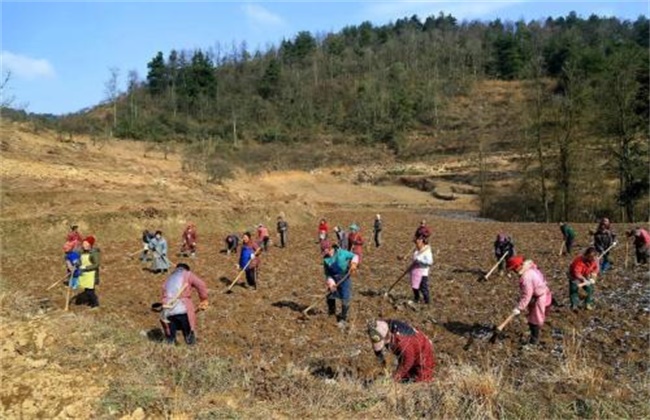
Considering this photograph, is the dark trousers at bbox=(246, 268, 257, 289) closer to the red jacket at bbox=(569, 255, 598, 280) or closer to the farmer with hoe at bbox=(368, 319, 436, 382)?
the red jacket at bbox=(569, 255, 598, 280)

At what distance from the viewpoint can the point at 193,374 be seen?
26.4 feet

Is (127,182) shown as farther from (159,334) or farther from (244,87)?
(244,87)

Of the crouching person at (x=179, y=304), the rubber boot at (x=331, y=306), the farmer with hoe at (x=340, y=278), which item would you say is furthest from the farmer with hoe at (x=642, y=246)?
the crouching person at (x=179, y=304)

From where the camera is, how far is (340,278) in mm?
13984

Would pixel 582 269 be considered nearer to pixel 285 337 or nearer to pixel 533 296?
pixel 533 296

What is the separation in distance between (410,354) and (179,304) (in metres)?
4.26

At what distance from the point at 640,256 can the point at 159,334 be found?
13503 millimetres

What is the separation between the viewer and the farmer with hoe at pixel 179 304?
10.7 meters

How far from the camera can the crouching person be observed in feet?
35.0

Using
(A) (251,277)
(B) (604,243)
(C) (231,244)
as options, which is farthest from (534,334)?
(C) (231,244)

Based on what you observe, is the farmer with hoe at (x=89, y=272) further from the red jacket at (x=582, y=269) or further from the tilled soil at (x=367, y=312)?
the red jacket at (x=582, y=269)

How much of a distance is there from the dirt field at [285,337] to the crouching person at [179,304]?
0.46 meters

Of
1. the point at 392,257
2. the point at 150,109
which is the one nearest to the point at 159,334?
the point at 392,257

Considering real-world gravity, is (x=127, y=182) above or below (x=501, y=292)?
above
